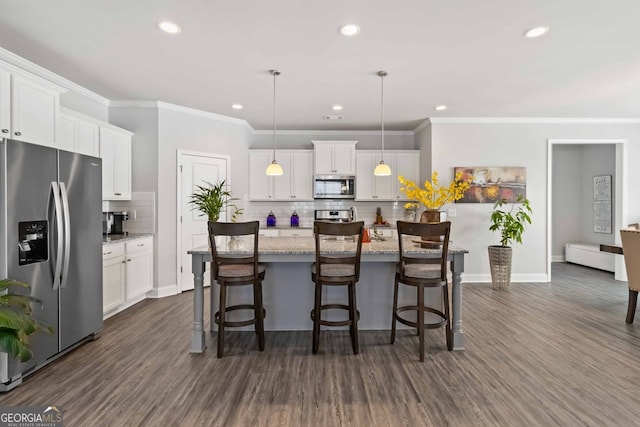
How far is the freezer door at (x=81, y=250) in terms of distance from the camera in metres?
2.82

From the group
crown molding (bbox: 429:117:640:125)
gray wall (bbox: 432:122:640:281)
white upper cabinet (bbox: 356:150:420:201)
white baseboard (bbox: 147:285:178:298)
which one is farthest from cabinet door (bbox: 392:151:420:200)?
white baseboard (bbox: 147:285:178:298)

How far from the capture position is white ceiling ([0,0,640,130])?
2506 millimetres

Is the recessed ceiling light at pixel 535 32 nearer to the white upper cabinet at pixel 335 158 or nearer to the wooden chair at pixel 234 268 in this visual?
the wooden chair at pixel 234 268

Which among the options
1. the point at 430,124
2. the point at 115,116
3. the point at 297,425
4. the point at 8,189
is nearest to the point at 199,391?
the point at 297,425

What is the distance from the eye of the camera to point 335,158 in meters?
6.16

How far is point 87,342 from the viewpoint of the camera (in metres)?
3.21

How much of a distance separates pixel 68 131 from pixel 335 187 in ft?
13.3

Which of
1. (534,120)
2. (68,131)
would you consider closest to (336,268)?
(68,131)

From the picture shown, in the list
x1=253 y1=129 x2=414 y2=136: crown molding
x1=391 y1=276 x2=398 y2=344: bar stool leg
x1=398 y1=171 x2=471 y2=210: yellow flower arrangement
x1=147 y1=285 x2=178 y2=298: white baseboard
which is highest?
x1=253 y1=129 x2=414 y2=136: crown molding

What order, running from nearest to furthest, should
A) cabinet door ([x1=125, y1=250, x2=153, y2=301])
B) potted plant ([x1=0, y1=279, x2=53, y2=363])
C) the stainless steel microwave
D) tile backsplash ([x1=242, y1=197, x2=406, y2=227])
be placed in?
potted plant ([x1=0, y1=279, x2=53, y2=363]) → cabinet door ([x1=125, y1=250, x2=153, y2=301]) → the stainless steel microwave → tile backsplash ([x1=242, y1=197, x2=406, y2=227])

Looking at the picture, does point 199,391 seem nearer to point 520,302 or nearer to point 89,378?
point 89,378

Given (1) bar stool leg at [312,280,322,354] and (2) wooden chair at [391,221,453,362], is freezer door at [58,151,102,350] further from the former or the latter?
(2) wooden chair at [391,221,453,362]

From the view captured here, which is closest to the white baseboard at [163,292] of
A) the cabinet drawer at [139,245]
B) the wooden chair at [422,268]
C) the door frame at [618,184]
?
the cabinet drawer at [139,245]

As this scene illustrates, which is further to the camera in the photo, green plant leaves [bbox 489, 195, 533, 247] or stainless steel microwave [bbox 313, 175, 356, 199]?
stainless steel microwave [bbox 313, 175, 356, 199]
